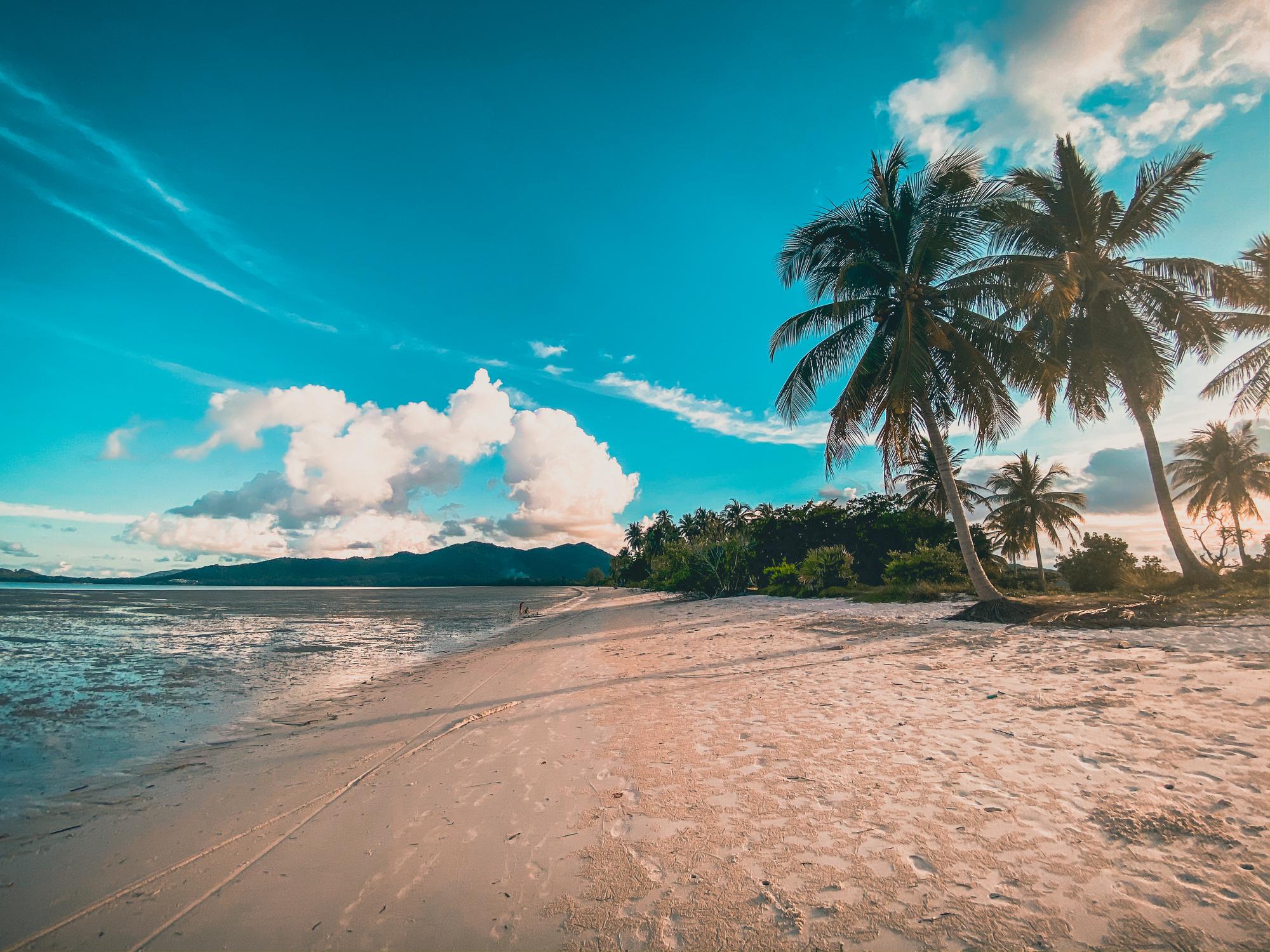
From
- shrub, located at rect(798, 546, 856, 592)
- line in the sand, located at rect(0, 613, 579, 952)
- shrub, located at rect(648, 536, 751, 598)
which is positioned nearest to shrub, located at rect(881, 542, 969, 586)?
shrub, located at rect(798, 546, 856, 592)

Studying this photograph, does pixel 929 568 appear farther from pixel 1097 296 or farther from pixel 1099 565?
pixel 1097 296

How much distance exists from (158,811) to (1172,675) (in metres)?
9.82

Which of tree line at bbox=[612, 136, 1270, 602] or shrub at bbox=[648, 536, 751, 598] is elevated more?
tree line at bbox=[612, 136, 1270, 602]

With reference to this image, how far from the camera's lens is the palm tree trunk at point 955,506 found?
40.0 ft

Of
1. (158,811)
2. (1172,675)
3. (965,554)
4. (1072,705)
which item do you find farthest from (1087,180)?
(158,811)

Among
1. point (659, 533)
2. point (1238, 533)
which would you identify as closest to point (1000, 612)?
point (1238, 533)

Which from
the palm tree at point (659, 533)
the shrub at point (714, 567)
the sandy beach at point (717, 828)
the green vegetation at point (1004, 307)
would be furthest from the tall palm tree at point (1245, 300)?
the palm tree at point (659, 533)

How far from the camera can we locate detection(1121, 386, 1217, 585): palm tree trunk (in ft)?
42.4

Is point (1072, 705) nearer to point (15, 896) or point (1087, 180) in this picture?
point (15, 896)

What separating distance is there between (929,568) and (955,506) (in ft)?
25.2

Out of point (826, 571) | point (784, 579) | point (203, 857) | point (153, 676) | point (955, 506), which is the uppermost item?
point (955, 506)

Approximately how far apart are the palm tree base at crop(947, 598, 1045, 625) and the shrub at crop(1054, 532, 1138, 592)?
11180 millimetres

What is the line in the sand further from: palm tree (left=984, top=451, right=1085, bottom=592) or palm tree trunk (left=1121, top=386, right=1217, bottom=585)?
palm tree (left=984, top=451, right=1085, bottom=592)

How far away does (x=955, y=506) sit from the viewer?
43.0 ft
